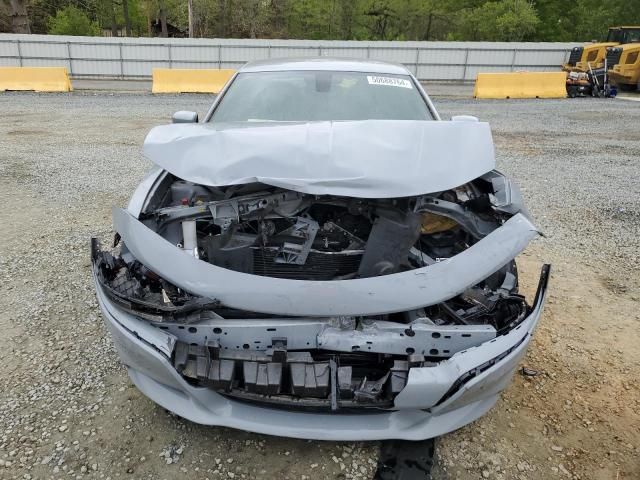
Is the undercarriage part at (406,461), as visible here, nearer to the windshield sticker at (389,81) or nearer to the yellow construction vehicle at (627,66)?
the windshield sticker at (389,81)

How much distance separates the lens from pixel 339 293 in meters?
2.04

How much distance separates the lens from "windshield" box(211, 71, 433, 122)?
363 centimetres

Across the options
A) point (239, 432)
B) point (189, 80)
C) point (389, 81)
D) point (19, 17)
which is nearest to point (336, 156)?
point (239, 432)

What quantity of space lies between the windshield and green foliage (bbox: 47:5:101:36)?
127 ft

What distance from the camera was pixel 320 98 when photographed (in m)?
3.76

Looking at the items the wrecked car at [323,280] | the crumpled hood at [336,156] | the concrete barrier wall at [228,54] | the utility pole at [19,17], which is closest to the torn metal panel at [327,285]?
the wrecked car at [323,280]

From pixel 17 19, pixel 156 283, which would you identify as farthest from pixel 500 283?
pixel 17 19

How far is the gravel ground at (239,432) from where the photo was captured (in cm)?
221

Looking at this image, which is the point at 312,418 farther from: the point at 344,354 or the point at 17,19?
the point at 17,19

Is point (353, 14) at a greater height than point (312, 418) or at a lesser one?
greater

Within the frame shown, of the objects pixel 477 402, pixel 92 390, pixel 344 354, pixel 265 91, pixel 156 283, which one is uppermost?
pixel 265 91

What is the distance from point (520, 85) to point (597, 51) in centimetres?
565

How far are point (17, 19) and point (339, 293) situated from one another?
29.5 meters

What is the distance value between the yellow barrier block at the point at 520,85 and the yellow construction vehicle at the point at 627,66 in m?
3.65
